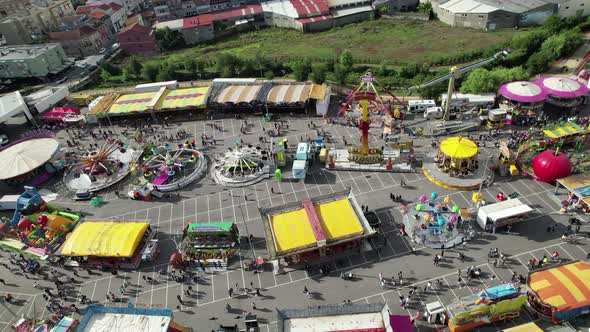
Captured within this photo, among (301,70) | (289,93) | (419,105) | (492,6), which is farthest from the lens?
(492,6)

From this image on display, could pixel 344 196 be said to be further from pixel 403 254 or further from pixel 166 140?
pixel 166 140

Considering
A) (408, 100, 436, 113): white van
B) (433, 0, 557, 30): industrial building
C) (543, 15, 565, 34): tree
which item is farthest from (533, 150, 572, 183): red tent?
(433, 0, 557, 30): industrial building

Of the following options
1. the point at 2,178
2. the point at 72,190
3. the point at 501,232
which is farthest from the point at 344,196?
the point at 2,178

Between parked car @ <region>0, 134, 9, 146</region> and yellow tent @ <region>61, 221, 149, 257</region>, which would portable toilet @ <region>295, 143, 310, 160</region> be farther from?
parked car @ <region>0, 134, 9, 146</region>

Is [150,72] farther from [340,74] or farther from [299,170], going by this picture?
[299,170]

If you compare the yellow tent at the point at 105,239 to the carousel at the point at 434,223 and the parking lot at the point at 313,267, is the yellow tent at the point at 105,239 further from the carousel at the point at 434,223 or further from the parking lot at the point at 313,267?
the carousel at the point at 434,223

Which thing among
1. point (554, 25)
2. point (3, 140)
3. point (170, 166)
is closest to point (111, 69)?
point (3, 140)
